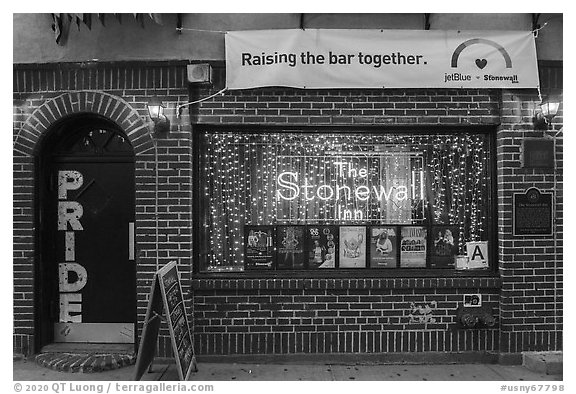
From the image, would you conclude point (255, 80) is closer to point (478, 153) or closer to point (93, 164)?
point (93, 164)

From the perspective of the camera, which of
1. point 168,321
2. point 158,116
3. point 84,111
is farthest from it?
point 84,111

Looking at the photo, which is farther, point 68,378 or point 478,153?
point 478,153

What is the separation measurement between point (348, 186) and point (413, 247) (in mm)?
1063

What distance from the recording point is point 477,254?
559cm

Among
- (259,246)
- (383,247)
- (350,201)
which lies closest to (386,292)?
(383,247)

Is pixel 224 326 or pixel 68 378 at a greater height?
pixel 224 326

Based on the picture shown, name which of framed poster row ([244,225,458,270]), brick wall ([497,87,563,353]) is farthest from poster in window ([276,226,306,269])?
brick wall ([497,87,563,353])

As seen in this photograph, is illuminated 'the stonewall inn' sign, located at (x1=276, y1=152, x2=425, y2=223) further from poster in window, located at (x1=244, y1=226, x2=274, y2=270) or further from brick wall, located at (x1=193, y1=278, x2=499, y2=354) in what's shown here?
brick wall, located at (x1=193, y1=278, x2=499, y2=354)

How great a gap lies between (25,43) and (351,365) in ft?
17.3

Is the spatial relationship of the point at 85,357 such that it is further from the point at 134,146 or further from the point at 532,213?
the point at 532,213

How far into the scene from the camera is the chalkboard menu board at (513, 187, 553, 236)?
5.39m

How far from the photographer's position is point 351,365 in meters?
5.37

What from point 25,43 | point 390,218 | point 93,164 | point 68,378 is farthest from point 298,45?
point 68,378

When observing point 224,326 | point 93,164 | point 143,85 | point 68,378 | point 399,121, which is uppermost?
point 143,85
